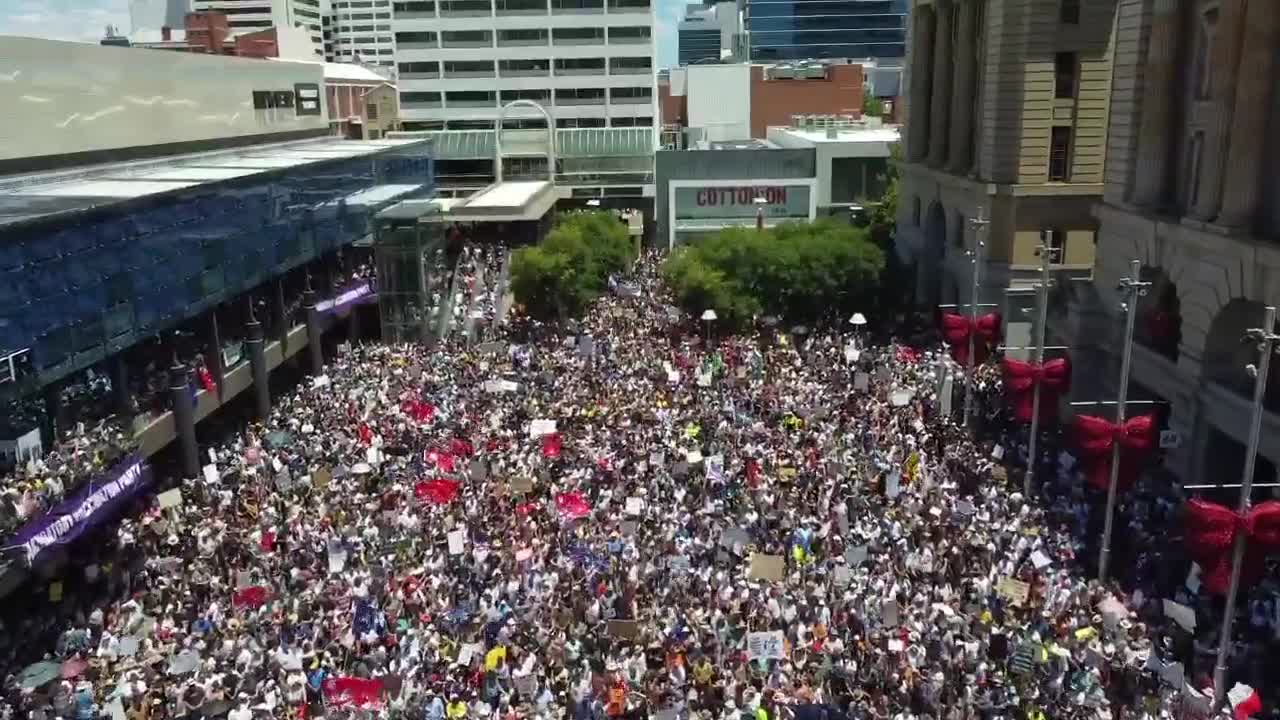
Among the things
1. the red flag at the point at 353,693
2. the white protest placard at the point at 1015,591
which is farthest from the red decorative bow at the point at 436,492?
the white protest placard at the point at 1015,591

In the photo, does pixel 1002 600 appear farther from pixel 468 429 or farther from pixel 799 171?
pixel 799 171

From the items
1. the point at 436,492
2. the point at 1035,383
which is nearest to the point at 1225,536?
the point at 1035,383

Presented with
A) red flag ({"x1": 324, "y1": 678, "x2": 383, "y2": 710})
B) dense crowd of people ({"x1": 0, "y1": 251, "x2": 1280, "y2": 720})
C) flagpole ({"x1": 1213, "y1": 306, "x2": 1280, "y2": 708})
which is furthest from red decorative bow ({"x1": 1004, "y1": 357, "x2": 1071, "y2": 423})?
red flag ({"x1": 324, "y1": 678, "x2": 383, "y2": 710})

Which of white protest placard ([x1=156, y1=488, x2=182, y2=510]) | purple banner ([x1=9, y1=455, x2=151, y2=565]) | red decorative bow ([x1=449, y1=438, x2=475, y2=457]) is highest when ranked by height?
purple banner ([x1=9, y1=455, x2=151, y2=565])

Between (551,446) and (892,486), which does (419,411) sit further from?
(892,486)

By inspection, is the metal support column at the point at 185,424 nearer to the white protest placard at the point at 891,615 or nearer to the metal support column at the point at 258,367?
the metal support column at the point at 258,367

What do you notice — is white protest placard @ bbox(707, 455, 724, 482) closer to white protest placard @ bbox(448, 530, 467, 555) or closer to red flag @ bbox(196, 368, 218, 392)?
white protest placard @ bbox(448, 530, 467, 555)
